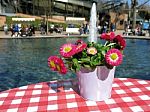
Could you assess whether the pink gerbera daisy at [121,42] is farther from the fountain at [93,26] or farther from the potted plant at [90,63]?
the fountain at [93,26]

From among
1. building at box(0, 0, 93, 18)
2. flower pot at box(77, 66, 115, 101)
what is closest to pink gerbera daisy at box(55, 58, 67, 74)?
flower pot at box(77, 66, 115, 101)

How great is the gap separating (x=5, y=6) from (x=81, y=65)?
41.7 m

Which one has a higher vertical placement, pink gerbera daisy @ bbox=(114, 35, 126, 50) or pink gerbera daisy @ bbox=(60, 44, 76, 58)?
pink gerbera daisy @ bbox=(114, 35, 126, 50)

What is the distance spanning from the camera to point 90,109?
289 cm

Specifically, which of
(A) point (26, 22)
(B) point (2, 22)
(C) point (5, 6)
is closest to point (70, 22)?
(A) point (26, 22)

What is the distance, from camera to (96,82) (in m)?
3.04

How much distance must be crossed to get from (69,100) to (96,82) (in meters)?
0.37

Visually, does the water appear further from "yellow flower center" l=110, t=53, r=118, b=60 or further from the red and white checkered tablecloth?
Answer: "yellow flower center" l=110, t=53, r=118, b=60

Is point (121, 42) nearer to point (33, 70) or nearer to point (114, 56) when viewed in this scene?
point (114, 56)

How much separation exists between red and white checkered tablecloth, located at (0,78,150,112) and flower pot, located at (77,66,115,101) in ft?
0.22

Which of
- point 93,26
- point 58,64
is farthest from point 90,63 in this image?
point 93,26

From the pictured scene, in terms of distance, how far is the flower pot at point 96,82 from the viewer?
118 inches

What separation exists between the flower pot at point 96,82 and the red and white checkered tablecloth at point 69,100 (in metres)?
0.07

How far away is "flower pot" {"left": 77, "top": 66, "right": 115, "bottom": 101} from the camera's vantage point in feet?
9.87
